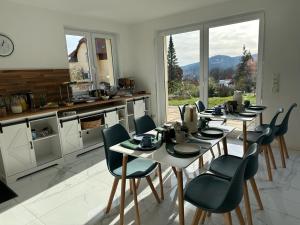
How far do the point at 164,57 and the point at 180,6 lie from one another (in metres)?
1.18

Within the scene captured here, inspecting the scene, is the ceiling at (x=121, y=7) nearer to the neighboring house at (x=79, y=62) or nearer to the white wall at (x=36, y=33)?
the white wall at (x=36, y=33)

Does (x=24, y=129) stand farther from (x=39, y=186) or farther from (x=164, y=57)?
(x=164, y=57)

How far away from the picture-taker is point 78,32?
416 centimetres

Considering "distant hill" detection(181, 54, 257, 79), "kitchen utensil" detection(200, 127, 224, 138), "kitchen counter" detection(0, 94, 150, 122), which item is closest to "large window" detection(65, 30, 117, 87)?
"kitchen counter" detection(0, 94, 150, 122)

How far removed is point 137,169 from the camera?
2051 mm

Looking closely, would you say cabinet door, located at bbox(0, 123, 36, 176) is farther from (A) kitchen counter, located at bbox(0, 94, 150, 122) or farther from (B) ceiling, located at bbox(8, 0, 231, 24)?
(B) ceiling, located at bbox(8, 0, 231, 24)

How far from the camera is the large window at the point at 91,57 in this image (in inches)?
162

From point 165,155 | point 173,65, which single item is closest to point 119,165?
point 165,155

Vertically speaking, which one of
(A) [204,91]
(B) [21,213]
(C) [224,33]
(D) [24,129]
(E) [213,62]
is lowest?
(B) [21,213]

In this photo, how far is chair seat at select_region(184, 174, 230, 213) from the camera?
1.48 m

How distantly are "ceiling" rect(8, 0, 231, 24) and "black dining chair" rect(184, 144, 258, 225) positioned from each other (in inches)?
114

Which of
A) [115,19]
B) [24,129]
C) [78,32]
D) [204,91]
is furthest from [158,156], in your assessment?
[115,19]

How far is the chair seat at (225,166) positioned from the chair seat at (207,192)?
0.13m

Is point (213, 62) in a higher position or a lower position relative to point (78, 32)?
lower
